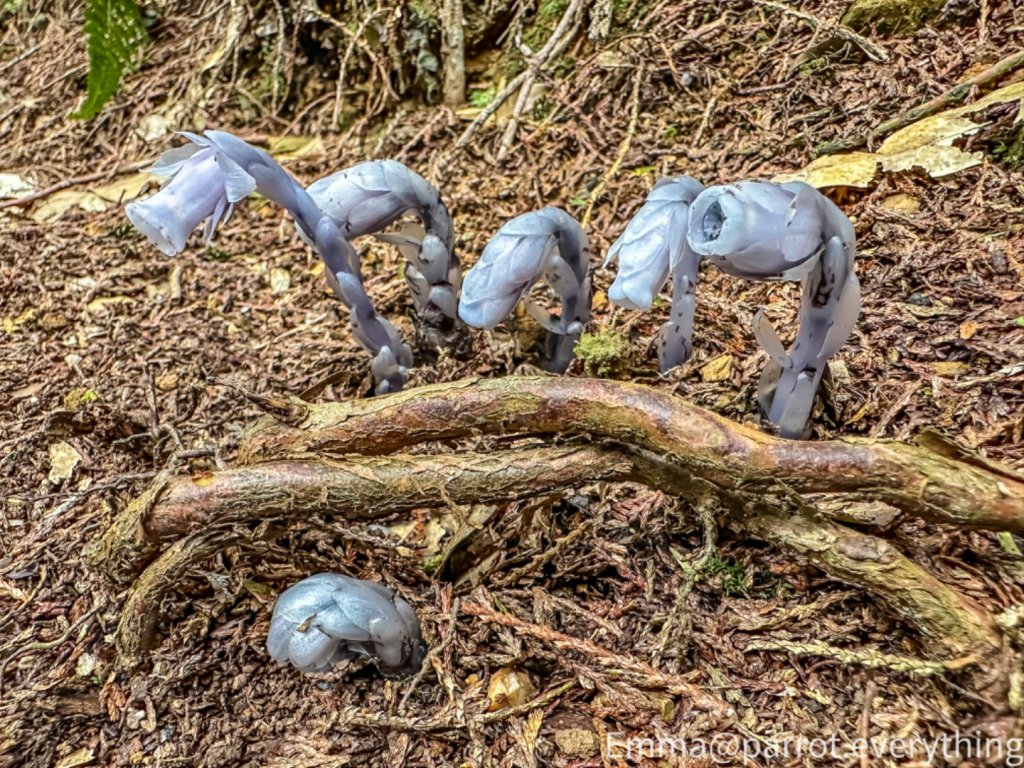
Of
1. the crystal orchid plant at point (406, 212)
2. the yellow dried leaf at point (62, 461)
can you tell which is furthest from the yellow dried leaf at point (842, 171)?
the yellow dried leaf at point (62, 461)

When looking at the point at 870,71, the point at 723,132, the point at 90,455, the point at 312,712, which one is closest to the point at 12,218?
the point at 90,455

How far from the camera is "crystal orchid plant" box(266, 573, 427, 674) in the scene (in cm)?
132

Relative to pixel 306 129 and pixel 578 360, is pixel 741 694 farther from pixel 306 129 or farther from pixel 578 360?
pixel 306 129

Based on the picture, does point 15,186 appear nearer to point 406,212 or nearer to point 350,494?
point 406,212

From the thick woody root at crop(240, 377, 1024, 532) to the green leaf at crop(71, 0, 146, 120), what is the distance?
1999 mm

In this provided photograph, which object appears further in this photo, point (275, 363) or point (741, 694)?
point (275, 363)

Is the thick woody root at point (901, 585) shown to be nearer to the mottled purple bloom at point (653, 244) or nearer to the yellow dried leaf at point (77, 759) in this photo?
the mottled purple bloom at point (653, 244)

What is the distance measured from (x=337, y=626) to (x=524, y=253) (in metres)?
0.79

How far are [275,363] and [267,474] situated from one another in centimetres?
83

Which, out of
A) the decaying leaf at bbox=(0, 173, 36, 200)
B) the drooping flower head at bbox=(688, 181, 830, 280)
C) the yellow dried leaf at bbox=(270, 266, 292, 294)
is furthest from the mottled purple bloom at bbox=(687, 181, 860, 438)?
the decaying leaf at bbox=(0, 173, 36, 200)

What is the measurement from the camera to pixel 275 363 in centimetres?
216

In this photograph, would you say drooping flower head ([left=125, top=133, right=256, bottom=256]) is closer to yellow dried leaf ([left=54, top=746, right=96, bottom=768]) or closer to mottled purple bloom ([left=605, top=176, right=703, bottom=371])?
mottled purple bloom ([left=605, top=176, right=703, bottom=371])

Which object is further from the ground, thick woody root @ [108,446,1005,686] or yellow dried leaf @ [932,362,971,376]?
yellow dried leaf @ [932,362,971,376]

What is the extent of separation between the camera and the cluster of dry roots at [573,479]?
1.19 m
